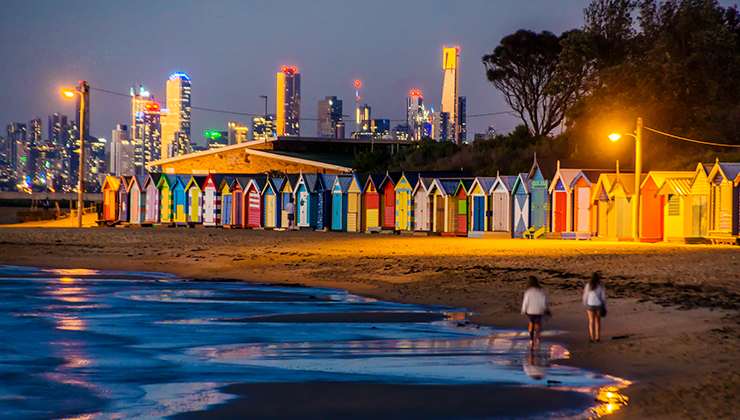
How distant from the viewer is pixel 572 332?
11.8 m

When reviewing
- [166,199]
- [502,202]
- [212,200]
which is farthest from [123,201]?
[502,202]

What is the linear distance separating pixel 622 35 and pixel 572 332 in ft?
153

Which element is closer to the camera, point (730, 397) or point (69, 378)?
point (730, 397)

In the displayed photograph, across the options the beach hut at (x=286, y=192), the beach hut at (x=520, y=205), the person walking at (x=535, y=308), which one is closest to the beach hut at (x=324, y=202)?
the beach hut at (x=286, y=192)

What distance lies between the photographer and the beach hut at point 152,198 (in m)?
42.9

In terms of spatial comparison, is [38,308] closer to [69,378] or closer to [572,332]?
[69,378]

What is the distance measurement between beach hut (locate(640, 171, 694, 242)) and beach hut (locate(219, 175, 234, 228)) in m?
22.4

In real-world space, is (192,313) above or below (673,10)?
below

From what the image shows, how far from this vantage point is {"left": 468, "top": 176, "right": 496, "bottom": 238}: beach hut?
3266 cm

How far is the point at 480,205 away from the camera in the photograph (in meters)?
32.9

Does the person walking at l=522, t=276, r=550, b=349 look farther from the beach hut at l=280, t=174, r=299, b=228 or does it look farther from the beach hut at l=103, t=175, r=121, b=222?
the beach hut at l=103, t=175, r=121, b=222

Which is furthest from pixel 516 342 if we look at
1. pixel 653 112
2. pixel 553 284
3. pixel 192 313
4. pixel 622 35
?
pixel 622 35

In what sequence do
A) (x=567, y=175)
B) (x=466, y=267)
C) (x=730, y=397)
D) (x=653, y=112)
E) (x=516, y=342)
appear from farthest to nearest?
(x=653, y=112) → (x=567, y=175) → (x=466, y=267) → (x=516, y=342) → (x=730, y=397)

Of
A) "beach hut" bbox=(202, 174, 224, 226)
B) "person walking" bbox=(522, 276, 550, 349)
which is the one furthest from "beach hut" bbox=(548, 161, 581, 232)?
"person walking" bbox=(522, 276, 550, 349)
